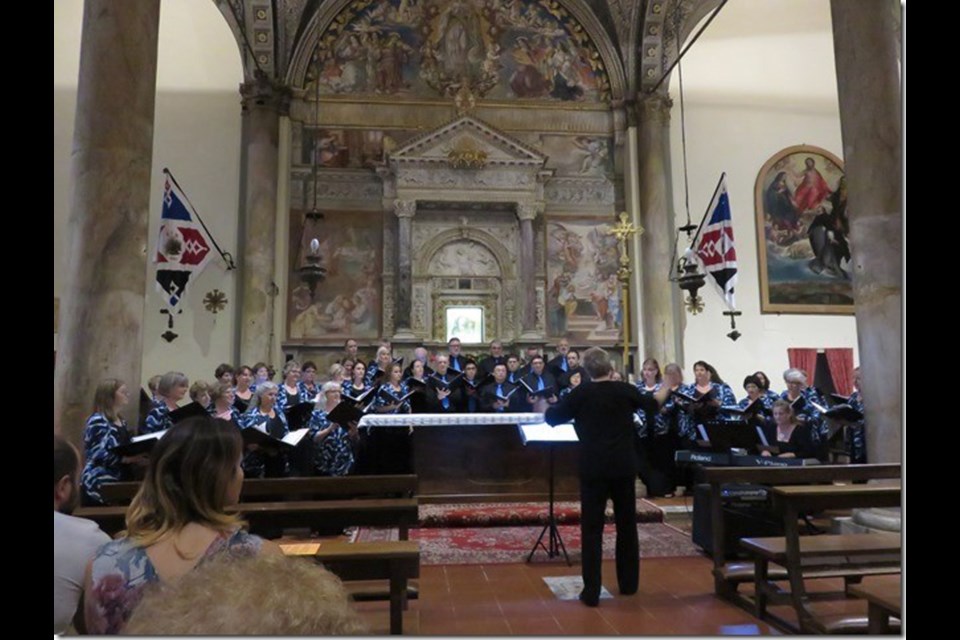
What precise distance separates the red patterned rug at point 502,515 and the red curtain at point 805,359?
8.21m

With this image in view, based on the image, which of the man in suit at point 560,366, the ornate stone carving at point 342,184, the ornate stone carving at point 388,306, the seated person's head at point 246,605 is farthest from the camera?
the ornate stone carving at point 342,184

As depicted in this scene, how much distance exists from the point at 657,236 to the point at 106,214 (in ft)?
36.1

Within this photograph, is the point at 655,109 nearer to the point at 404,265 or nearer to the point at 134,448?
the point at 404,265

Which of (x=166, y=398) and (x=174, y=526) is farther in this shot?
(x=166, y=398)

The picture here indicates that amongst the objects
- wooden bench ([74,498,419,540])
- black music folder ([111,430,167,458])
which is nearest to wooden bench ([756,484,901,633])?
wooden bench ([74,498,419,540])

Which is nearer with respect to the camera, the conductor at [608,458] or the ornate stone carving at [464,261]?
the conductor at [608,458]

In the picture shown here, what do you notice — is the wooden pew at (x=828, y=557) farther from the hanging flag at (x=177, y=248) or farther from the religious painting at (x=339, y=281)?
the hanging flag at (x=177, y=248)

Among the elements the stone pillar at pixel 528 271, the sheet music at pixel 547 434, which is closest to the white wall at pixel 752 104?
the stone pillar at pixel 528 271

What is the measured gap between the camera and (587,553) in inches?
181

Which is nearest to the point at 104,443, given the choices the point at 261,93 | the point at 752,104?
the point at 261,93

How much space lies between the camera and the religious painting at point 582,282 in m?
14.4

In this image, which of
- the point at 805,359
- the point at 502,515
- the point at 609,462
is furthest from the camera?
the point at 805,359

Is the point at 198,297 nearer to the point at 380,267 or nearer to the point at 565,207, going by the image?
the point at 380,267

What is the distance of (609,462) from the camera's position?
15.5ft
